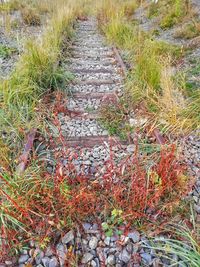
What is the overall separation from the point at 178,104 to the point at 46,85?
2099 mm

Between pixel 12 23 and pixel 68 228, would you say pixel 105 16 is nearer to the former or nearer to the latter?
pixel 12 23

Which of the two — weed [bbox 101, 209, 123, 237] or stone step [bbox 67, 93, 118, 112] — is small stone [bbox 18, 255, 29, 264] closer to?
weed [bbox 101, 209, 123, 237]

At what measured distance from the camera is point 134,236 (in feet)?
7.02

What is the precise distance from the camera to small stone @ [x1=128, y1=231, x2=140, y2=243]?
2.12 m

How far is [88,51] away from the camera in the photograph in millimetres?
6695

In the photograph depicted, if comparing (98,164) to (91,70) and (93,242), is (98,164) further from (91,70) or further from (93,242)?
(91,70)

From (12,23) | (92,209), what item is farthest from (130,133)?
(12,23)

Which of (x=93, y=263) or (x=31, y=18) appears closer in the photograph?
(x=93, y=263)

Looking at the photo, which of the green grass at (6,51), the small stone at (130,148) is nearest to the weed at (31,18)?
the green grass at (6,51)

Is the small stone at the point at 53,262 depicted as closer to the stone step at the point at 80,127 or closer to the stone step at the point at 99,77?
the stone step at the point at 80,127

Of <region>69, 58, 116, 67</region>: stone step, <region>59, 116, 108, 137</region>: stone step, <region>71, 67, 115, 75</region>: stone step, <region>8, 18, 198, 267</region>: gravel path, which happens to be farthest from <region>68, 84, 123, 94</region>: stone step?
<region>69, 58, 116, 67</region>: stone step

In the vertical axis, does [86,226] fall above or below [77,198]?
below

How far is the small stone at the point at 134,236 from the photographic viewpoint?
2117mm

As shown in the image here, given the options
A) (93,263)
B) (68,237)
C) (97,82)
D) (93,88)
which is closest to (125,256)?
(93,263)
